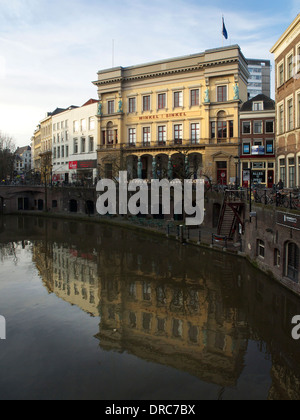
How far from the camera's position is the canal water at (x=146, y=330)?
9.82 meters

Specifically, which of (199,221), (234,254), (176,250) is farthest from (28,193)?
(234,254)

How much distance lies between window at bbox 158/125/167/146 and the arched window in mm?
35294

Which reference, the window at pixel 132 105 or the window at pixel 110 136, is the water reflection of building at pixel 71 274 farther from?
the window at pixel 132 105

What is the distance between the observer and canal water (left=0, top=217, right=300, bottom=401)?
32.2 feet

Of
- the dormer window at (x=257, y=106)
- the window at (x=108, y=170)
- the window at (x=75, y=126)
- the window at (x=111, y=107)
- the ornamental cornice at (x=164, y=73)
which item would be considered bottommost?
the window at (x=108, y=170)

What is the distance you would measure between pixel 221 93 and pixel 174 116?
7246mm

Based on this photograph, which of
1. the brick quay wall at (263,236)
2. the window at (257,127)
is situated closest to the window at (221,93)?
the window at (257,127)

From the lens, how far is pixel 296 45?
24.8 meters

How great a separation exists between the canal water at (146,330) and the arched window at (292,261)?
3.12ft

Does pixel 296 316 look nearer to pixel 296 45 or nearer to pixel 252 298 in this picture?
pixel 252 298

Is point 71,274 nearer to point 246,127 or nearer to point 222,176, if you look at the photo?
point 222,176

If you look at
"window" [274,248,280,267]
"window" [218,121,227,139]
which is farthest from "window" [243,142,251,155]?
"window" [274,248,280,267]

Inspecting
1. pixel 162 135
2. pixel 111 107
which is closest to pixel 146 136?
pixel 162 135

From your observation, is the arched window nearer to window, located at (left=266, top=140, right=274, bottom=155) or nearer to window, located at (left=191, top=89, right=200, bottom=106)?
window, located at (left=266, top=140, right=274, bottom=155)
